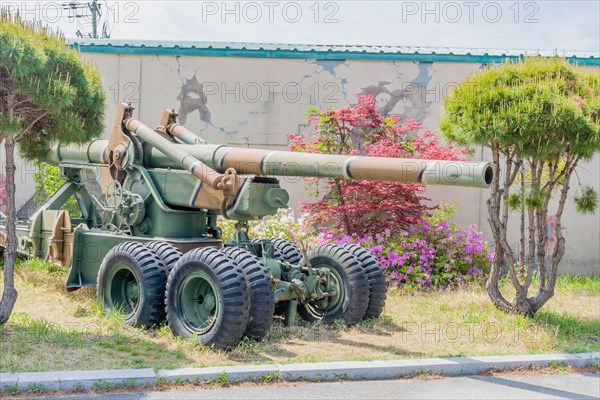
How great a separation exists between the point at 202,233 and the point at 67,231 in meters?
1.66

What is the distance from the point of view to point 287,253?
855cm

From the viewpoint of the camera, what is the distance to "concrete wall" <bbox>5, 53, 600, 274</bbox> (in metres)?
12.1

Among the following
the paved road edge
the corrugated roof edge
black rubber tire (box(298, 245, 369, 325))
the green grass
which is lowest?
the paved road edge

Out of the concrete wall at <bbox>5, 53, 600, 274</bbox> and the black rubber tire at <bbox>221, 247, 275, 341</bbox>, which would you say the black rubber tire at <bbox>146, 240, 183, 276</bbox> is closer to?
the black rubber tire at <bbox>221, 247, 275, 341</bbox>

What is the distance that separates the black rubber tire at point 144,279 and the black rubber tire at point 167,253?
0.21 feet

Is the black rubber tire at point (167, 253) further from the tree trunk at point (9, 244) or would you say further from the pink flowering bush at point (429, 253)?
the pink flowering bush at point (429, 253)

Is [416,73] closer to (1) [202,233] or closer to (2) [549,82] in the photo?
(2) [549,82]

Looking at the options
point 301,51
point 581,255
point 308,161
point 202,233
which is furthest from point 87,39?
point 581,255

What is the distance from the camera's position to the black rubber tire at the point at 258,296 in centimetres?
669

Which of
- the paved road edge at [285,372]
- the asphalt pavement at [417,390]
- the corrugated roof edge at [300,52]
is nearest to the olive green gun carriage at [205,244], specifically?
the paved road edge at [285,372]

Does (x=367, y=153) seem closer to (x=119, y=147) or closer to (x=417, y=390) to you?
(x=119, y=147)

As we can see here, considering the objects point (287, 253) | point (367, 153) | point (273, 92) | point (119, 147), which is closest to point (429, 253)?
point (367, 153)

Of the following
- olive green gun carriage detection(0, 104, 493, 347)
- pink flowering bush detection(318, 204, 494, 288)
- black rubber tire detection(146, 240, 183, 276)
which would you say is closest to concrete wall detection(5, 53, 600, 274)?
pink flowering bush detection(318, 204, 494, 288)

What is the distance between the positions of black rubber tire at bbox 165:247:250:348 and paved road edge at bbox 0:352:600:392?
1.76 feet
